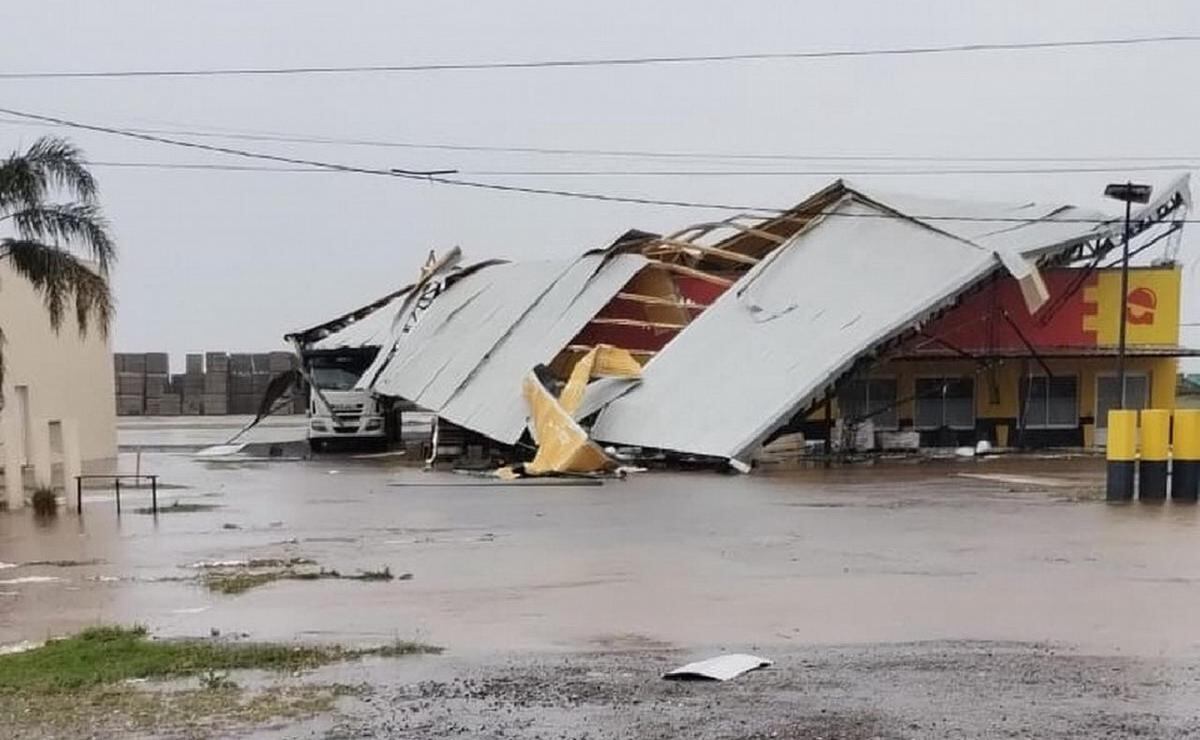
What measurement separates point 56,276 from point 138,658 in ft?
49.4

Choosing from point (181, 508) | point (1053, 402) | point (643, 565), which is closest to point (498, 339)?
point (181, 508)

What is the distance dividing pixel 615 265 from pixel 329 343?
11.5m

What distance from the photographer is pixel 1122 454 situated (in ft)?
61.6

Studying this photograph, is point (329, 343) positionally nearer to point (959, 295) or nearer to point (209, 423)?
point (209, 423)

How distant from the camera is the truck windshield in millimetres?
36594

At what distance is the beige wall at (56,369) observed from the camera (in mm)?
30750

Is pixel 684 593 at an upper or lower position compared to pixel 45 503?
upper

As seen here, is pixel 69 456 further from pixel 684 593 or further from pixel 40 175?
pixel 684 593

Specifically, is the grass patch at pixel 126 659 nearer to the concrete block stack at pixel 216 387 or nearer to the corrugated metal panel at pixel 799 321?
the corrugated metal panel at pixel 799 321

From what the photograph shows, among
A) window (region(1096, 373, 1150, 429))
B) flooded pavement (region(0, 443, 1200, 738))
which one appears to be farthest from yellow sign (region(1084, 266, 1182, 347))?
flooded pavement (region(0, 443, 1200, 738))

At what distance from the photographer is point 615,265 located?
114 ft

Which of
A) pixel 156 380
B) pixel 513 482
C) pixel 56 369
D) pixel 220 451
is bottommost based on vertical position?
pixel 220 451

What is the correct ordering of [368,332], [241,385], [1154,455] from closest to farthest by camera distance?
[1154,455] < [368,332] < [241,385]

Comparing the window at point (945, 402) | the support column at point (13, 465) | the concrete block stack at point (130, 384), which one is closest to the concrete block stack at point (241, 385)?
the concrete block stack at point (130, 384)
